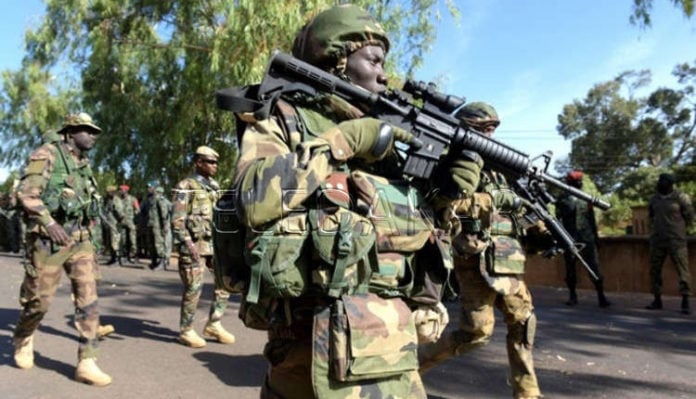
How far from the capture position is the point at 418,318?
2.13 metres

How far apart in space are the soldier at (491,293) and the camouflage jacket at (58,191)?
114 inches

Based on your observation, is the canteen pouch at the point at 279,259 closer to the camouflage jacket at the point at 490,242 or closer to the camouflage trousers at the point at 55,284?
the camouflage jacket at the point at 490,242

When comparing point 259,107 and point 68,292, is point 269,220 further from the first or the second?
point 68,292

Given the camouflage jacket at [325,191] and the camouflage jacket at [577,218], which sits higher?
the camouflage jacket at [577,218]

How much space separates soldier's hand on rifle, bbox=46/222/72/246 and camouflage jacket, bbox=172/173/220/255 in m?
1.21

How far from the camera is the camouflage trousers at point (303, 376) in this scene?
1660 mm

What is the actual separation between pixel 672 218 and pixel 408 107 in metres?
7.02

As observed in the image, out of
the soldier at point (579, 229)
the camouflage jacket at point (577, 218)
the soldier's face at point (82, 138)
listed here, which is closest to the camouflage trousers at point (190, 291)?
the soldier's face at point (82, 138)

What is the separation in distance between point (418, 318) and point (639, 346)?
4381 millimetres

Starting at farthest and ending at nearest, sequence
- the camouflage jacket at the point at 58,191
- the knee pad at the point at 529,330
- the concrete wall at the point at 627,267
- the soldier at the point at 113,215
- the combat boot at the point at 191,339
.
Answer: the soldier at the point at 113,215 → the concrete wall at the point at 627,267 → the combat boot at the point at 191,339 → the camouflage jacket at the point at 58,191 → the knee pad at the point at 529,330

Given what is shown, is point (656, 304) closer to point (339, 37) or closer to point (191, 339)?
point (191, 339)

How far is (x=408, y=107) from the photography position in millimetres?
2061

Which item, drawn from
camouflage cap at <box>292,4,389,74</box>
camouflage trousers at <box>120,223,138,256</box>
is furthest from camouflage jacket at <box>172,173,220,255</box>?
camouflage trousers at <box>120,223,138,256</box>

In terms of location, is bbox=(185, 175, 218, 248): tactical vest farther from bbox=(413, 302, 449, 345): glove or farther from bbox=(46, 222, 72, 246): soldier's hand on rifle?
bbox=(413, 302, 449, 345): glove
